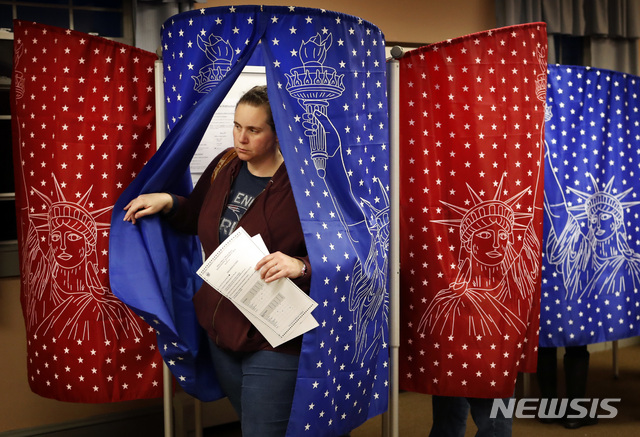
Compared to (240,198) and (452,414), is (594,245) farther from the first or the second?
(240,198)

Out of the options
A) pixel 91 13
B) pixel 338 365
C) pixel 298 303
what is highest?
pixel 91 13

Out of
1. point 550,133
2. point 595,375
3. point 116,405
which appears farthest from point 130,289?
point 595,375

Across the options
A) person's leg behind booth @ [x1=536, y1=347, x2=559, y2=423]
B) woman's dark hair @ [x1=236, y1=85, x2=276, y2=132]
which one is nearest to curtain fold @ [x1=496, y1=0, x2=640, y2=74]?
person's leg behind booth @ [x1=536, y1=347, x2=559, y2=423]

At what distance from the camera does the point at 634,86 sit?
2992 millimetres

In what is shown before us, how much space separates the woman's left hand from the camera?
1544 millimetres

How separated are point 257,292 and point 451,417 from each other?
114cm

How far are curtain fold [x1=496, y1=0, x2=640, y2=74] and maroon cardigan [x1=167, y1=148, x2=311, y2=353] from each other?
3123 millimetres

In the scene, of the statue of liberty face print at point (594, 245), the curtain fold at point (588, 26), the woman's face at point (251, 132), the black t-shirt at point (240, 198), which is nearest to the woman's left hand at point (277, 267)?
the black t-shirt at point (240, 198)

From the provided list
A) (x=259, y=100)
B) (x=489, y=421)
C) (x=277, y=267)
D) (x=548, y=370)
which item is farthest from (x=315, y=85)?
(x=548, y=370)

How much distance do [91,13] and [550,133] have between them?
7.47 feet

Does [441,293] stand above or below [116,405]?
above

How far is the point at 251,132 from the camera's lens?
167 cm

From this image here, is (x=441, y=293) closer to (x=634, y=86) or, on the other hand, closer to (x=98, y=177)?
(x=98, y=177)

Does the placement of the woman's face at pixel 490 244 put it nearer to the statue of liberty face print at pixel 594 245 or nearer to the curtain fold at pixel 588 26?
the statue of liberty face print at pixel 594 245
